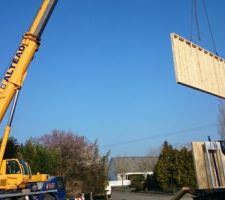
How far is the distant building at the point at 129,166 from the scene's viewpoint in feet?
268

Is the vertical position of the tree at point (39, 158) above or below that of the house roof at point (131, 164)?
below

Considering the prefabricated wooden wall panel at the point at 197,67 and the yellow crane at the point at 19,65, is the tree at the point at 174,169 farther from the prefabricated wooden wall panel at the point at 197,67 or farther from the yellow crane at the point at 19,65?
the prefabricated wooden wall panel at the point at 197,67

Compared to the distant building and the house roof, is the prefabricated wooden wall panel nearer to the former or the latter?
the distant building

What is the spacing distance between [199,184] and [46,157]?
826 inches

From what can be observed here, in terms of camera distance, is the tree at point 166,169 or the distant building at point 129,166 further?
the distant building at point 129,166

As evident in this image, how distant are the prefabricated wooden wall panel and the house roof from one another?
67.6 meters

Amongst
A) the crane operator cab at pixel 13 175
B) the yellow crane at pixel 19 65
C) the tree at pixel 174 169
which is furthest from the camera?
the tree at pixel 174 169

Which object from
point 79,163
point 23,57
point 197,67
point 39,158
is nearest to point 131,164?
point 79,163

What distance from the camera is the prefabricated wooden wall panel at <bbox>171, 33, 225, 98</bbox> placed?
484 inches

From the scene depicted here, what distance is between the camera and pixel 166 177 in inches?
1662

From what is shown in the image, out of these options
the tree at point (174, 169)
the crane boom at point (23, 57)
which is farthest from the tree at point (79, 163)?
the crane boom at point (23, 57)

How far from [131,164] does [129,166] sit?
0.83 meters

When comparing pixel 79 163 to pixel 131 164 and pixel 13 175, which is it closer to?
pixel 13 175

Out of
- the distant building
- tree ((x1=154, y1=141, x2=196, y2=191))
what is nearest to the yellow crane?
tree ((x1=154, y1=141, x2=196, y2=191))
